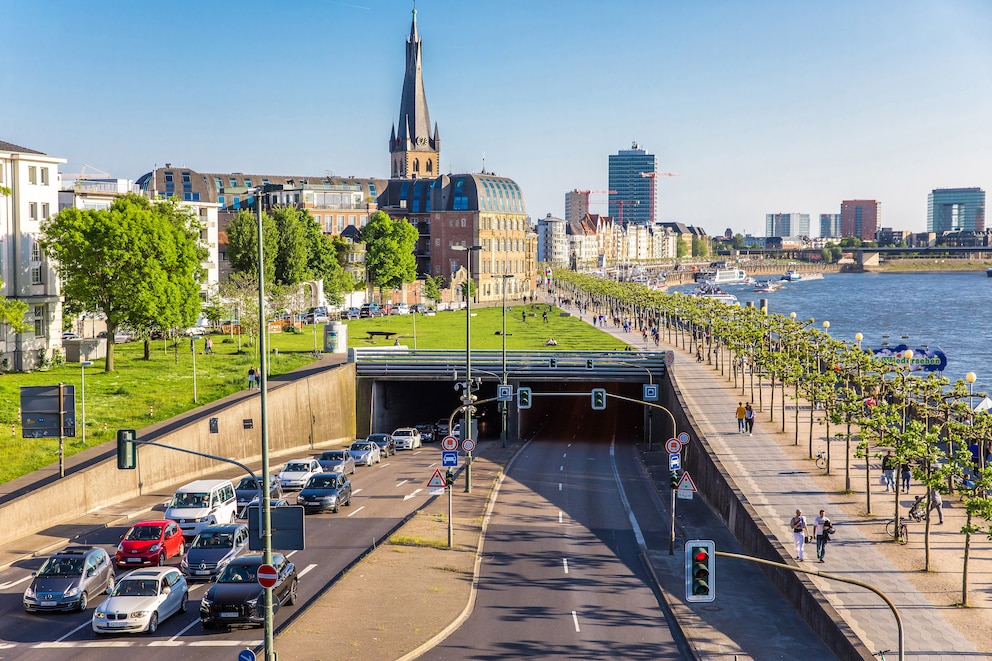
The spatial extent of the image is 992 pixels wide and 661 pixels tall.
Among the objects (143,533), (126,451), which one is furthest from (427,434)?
(126,451)

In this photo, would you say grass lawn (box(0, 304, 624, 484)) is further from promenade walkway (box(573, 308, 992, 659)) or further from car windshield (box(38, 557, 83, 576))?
promenade walkway (box(573, 308, 992, 659))

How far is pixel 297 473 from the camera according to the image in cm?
4803

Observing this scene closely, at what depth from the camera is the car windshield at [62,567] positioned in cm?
2853

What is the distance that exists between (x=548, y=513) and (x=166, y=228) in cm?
3715

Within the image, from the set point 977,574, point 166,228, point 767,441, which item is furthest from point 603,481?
point 166,228

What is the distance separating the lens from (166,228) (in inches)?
2682

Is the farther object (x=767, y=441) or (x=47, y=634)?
(x=767, y=441)

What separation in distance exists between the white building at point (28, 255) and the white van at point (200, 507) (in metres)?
29.8

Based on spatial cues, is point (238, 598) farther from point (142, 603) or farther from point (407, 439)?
point (407, 439)

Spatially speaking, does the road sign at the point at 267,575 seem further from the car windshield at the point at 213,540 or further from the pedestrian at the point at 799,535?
the pedestrian at the point at 799,535

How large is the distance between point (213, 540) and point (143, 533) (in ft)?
9.60

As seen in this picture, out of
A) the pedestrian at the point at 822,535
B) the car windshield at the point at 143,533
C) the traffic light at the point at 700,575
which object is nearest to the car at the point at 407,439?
the car windshield at the point at 143,533

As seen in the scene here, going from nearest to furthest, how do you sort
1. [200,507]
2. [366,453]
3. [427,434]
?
[200,507] → [366,453] → [427,434]

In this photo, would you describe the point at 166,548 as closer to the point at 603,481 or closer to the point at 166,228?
the point at 603,481
